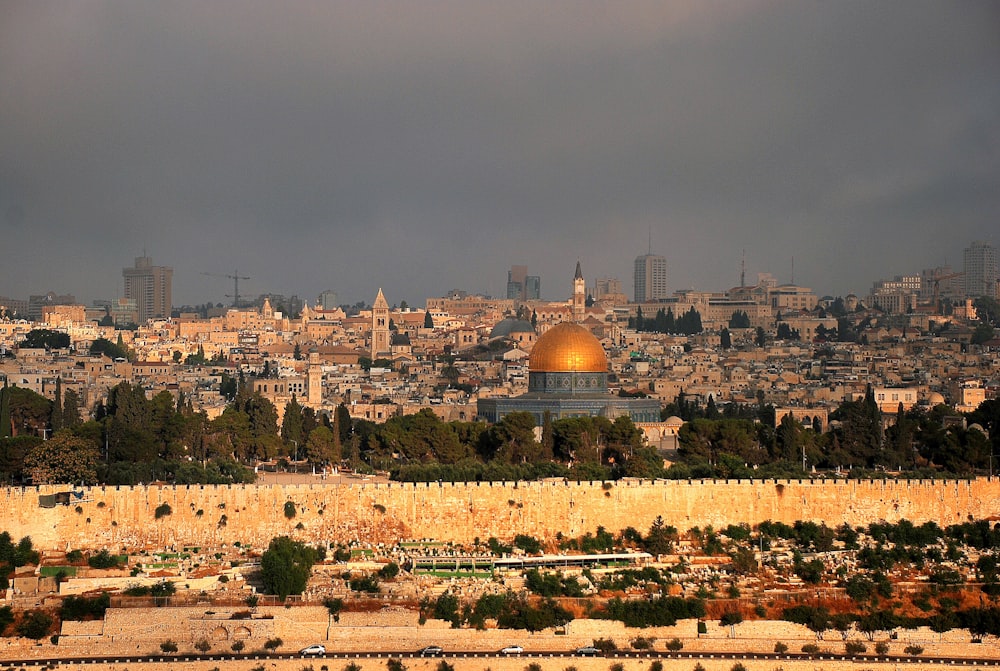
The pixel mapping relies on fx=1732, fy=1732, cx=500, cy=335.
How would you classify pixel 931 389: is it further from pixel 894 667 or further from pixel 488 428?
pixel 894 667

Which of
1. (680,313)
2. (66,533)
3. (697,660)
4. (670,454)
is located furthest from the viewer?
(680,313)

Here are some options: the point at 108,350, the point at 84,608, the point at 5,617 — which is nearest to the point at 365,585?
the point at 84,608

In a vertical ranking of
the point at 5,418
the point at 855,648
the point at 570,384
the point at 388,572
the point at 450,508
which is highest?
the point at 570,384

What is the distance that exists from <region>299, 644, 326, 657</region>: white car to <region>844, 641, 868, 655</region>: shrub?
29.0ft

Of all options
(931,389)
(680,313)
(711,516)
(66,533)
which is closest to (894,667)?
(711,516)

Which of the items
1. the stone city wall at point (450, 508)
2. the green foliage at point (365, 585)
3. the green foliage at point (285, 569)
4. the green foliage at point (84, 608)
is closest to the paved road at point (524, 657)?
the green foliage at point (84, 608)

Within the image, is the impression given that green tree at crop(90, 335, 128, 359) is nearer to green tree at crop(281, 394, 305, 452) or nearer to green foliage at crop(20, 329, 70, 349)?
green foliage at crop(20, 329, 70, 349)

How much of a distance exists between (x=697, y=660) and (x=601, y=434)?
55.0ft

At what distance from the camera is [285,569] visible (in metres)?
30.9

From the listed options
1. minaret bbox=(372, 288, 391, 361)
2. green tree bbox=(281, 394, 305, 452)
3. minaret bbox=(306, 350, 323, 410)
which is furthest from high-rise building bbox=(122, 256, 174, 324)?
green tree bbox=(281, 394, 305, 452)

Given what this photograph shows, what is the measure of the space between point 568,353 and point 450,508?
19072 mm

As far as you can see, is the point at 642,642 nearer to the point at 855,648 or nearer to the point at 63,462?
the point at 855,648

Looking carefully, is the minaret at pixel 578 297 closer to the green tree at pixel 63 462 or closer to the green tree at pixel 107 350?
the green tree at pixel 107 350

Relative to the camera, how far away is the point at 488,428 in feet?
156
